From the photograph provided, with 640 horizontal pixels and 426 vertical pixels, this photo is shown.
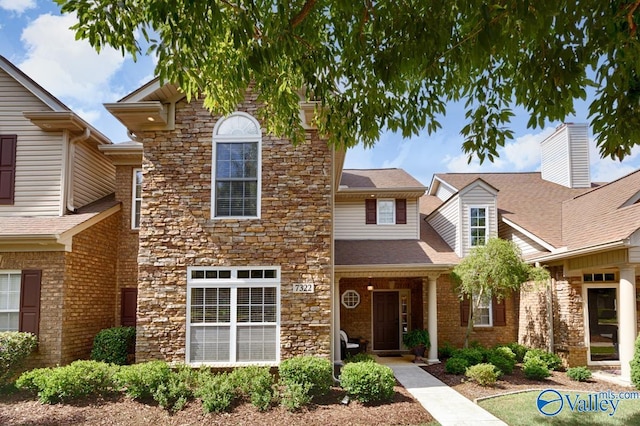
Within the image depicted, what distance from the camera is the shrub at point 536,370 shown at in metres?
10.7

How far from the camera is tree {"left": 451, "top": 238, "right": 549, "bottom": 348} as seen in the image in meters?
11.8

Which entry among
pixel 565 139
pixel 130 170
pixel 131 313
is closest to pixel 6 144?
pixel 130 170

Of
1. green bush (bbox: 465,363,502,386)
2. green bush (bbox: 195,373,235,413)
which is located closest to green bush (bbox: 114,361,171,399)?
green bush (bbox: 195,373,235,413)

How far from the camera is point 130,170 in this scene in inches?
489

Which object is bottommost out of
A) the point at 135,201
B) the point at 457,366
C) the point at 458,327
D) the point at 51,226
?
the point at 457,366

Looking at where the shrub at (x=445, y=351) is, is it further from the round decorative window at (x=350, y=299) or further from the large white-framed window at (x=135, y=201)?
the large white-framed window at (x=135, y=201)

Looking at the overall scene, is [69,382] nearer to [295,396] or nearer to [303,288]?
[295,396]

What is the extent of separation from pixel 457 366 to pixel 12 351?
977 cm

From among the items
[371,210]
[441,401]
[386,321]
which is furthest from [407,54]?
[386,321]

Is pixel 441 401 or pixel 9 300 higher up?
pixel 9 300

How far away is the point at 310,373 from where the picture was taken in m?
8.42

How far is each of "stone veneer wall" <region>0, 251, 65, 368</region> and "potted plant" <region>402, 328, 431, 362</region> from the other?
9.18m

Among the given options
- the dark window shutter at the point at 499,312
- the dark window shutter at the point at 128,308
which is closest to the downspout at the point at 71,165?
the dark window shutter at the point at 128,308

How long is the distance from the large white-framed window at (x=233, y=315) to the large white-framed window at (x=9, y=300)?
3992 millimetres
